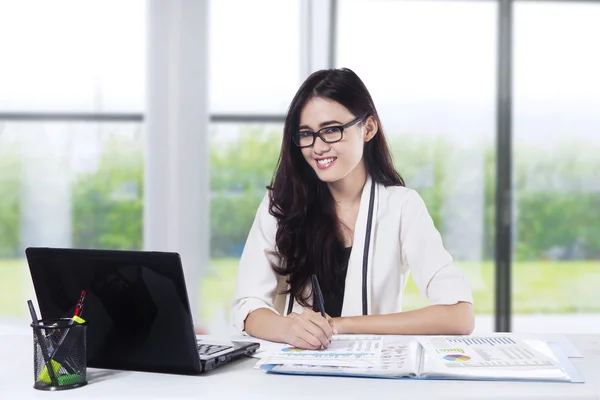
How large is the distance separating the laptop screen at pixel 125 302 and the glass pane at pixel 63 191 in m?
2.60

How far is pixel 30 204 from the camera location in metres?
3.98

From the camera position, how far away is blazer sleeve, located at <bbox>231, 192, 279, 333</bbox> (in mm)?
2008

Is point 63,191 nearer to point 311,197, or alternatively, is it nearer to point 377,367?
point 311,197

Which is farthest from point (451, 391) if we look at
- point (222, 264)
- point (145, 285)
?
point (222, 264)

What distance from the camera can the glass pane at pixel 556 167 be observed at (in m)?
4.03

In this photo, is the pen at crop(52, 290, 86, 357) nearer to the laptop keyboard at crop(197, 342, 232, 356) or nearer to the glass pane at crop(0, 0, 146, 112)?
the laptop keyboard at crop(197, 342, 232, 356)

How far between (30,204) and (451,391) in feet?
10.6

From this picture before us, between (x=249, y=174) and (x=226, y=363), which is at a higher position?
(x=249, y=174)

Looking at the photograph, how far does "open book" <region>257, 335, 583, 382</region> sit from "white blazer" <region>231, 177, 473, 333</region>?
479mm

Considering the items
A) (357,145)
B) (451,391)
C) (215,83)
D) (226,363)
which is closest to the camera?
(451,391)

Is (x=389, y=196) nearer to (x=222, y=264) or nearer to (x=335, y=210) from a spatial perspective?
(x=335, y=210)

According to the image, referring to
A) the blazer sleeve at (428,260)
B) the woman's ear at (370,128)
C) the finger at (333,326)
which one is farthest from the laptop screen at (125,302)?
the woman's ear at (370,128)

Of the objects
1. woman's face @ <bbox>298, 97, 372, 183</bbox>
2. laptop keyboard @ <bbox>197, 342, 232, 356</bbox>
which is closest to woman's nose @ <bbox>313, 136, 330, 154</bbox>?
woman's face @ <bbox>298, 97, 372, 183</bbox>

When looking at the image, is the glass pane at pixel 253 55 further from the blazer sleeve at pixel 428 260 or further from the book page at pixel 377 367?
the book page at pixel 377 367
